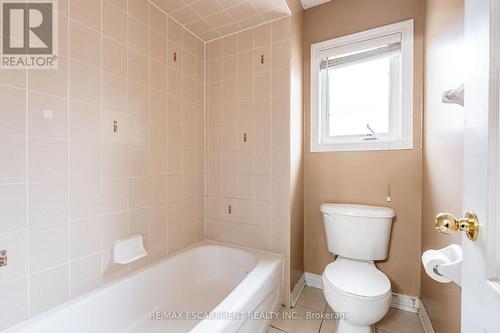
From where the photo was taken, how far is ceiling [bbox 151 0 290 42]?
1545 mm

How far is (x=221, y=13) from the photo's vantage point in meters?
1.65

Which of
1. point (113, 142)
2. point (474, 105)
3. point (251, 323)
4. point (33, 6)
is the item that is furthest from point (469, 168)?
point (33, 6)

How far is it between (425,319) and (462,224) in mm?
1404

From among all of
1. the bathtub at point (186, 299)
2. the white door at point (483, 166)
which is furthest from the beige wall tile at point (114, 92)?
the white door at point (483, 166)

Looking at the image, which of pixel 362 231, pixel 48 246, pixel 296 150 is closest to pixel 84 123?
pixel 48 246

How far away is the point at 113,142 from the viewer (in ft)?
4.26

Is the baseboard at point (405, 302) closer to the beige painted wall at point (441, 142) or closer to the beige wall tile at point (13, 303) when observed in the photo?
the beige painted wall at point (441, 142)

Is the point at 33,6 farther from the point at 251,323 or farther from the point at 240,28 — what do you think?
the point at 251,323

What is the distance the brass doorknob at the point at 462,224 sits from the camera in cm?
50

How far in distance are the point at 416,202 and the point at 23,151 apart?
2299 mm

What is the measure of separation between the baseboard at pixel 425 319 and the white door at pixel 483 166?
1.10 meters

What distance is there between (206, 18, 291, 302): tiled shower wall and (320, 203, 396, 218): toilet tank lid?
33cm

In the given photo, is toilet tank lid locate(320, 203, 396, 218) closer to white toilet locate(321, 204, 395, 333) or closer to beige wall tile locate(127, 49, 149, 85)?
white toilet locate(321, 204, 395, 333)

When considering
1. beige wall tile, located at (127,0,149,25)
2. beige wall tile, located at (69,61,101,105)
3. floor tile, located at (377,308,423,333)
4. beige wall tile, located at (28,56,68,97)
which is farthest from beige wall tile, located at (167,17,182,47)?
floor tile, located at (377,308,423,333)
